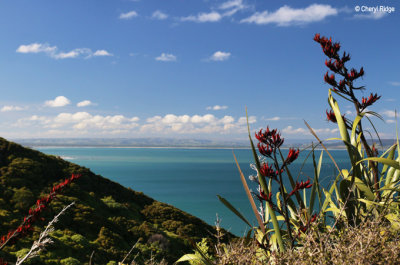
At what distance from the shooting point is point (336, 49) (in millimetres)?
4062

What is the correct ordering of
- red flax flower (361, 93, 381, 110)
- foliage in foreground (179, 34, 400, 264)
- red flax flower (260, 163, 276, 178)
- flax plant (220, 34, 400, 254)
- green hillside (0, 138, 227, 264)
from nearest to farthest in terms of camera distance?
foliage in foreground (179, 34, 400, 264), red flax flower (260, 163, 276, 178), flax plant (220, 34, 400, 254), red flax flower (361, 93, 381, 110), green hillside (0, 138, 227, 264)

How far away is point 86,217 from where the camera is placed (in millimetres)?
13891

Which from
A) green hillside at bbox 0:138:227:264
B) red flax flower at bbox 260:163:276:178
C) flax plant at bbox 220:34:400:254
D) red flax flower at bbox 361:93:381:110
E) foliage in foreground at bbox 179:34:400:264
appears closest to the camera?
foliage in foreground at bbox 179:34:400:264

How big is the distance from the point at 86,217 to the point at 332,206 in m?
12.5

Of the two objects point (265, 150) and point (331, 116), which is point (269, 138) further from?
point (331, 116)

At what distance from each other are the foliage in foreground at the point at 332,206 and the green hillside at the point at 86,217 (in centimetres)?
642

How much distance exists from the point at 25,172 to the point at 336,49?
1675 cm

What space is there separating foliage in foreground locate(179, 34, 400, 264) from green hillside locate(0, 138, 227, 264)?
6422 millimetres

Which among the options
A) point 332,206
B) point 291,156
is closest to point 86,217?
point 332,206

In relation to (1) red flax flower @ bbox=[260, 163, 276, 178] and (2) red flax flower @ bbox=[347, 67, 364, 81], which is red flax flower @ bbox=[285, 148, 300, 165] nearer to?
(1) red flax flower @ bbox=[260, 163, 276, 178]

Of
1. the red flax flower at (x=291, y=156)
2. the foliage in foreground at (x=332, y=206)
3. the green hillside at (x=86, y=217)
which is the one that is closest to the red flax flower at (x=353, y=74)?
the foliage in foreground at (x=332, y=206)

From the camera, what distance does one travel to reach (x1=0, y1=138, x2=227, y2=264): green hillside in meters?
11.3

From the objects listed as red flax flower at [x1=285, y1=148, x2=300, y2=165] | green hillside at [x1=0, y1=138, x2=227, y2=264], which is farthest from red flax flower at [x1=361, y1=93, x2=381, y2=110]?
green hillside at [x1=0, y1=138, x2=227, y2=264]

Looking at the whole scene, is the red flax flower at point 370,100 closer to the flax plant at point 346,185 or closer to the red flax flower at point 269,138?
the flax plant at point 346,185
